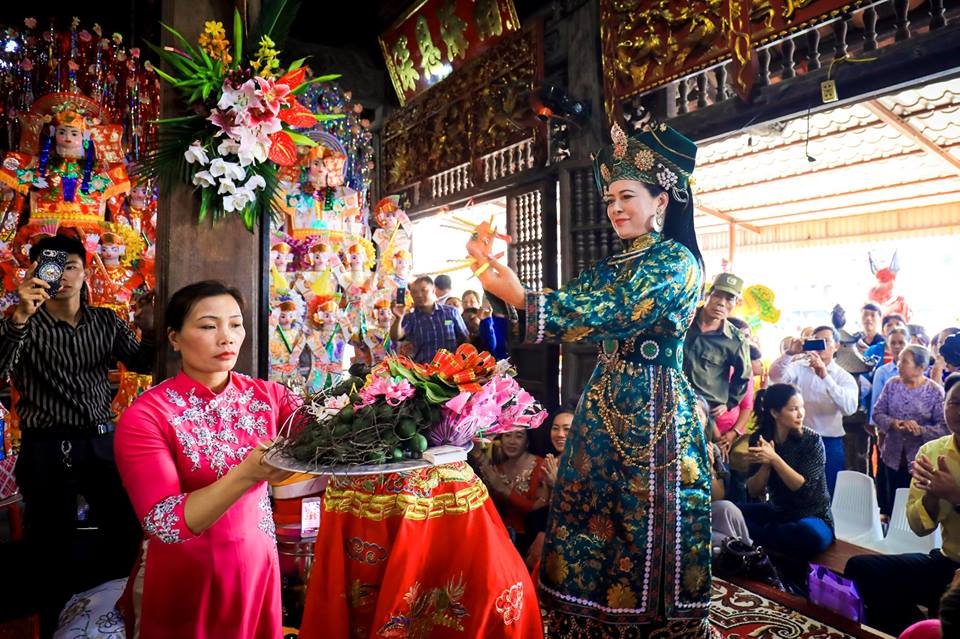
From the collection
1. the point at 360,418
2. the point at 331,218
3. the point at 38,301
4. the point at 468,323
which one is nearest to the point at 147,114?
the point at 331,218

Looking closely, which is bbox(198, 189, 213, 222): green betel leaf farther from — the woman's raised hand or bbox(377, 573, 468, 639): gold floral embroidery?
bbox(377, 573, 468, 639): gold floral embroidery

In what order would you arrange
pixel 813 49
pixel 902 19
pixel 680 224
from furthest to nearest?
pixel 813 49, pixel 902 19, pixel 680 224

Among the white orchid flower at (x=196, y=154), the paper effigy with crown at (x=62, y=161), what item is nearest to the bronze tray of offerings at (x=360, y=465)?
the white orchid flower at (x=196, y=154)

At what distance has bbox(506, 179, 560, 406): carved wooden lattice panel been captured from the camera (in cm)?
474

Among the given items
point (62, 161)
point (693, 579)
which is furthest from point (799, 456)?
point (62, 161)

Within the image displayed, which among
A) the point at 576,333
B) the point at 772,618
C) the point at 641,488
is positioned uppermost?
the point at 576,333

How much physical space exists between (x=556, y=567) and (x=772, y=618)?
137 centimetres

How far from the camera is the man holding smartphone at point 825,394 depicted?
4242mm

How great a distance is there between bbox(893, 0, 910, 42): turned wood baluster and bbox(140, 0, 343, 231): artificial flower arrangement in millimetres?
2426

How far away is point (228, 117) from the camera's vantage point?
1.92m

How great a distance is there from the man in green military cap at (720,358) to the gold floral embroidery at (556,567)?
218cm

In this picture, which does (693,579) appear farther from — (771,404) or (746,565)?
(771,404)

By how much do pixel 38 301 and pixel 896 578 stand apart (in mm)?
3416

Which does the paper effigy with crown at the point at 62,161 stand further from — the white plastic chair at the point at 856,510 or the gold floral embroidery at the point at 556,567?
the white plastic chair at the point at 856,510
